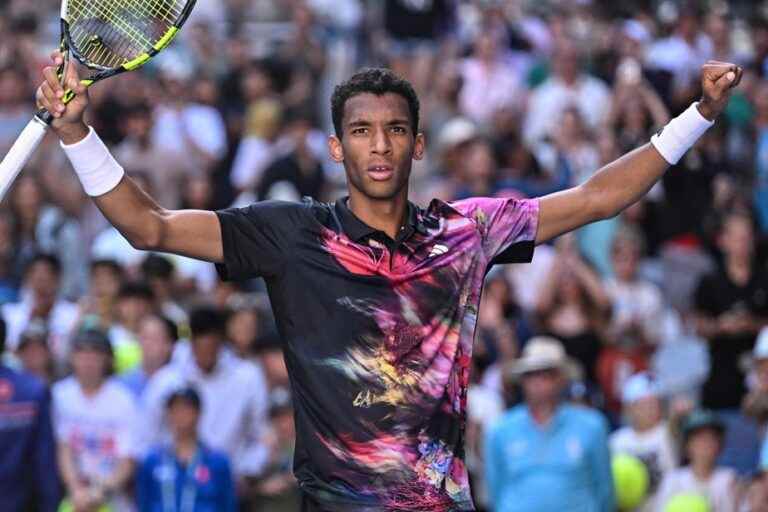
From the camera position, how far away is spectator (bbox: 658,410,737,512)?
10.8 meters

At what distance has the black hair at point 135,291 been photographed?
12.2 m

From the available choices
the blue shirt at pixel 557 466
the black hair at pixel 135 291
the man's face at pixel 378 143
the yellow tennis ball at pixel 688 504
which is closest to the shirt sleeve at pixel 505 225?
the man's face at pixel 378 143

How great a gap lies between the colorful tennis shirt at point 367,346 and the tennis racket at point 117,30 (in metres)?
0.66

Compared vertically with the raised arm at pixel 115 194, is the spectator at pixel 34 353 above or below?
above

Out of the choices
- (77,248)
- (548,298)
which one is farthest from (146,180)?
(548,298)

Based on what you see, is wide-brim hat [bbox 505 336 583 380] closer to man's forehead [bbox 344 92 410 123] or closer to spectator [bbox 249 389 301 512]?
spectator [bbox 249 389 301 512]

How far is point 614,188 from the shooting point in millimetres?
6043

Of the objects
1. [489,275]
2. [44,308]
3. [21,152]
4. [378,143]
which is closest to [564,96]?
[489,275]

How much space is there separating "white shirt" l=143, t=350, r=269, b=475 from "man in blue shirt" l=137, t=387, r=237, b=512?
63cm

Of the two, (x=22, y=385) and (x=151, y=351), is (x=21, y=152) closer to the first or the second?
(x=22, y=385)

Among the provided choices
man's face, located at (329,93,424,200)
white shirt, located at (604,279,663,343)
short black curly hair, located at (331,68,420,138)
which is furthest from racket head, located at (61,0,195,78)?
white shirt, located at (604,279,663,343)

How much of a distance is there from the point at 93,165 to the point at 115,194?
0.36 ft

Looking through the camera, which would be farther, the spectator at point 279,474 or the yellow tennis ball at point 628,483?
the spectator at point 279,474

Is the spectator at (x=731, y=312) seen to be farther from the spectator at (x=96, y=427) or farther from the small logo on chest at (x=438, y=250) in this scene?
the small logo on chest at (x=438, y=250)
